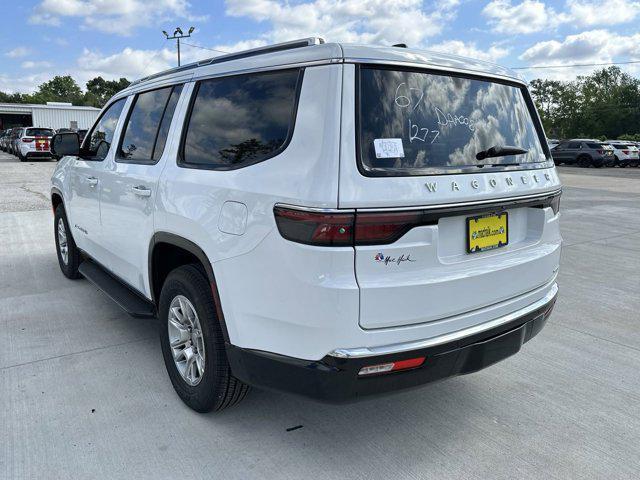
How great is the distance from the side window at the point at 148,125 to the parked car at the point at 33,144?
2579cm

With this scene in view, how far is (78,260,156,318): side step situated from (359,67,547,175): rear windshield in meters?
2.06

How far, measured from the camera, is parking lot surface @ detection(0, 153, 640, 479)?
255cm

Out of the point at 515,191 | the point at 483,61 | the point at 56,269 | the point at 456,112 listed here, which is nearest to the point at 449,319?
the point at 515,191

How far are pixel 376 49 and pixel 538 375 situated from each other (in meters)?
2.44

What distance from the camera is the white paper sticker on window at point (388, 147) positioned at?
2217 millimetres

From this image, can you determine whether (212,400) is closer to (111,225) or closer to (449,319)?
(449,319)

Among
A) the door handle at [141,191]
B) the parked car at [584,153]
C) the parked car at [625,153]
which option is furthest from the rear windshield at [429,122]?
the parked car at [625,153]

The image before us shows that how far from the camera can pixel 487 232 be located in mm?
2541

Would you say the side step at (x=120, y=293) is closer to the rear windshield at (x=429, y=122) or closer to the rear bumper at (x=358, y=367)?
the rear bumper at (x=358, y=367)

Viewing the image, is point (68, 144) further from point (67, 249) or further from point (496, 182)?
point (496, 182)

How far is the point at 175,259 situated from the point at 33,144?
26827 millimetres

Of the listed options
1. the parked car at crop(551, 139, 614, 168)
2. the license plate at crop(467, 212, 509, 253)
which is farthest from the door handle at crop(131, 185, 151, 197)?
the parked car at crop(551, 139, 614, 168)

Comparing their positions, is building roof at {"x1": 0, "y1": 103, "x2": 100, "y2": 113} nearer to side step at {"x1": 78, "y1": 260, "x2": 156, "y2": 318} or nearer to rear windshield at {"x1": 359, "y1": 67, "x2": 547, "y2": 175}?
side step at {"x1": 78, "y1": 260, "x2": 156, "y2": 318}

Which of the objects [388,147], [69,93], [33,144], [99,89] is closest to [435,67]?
[388,147]
